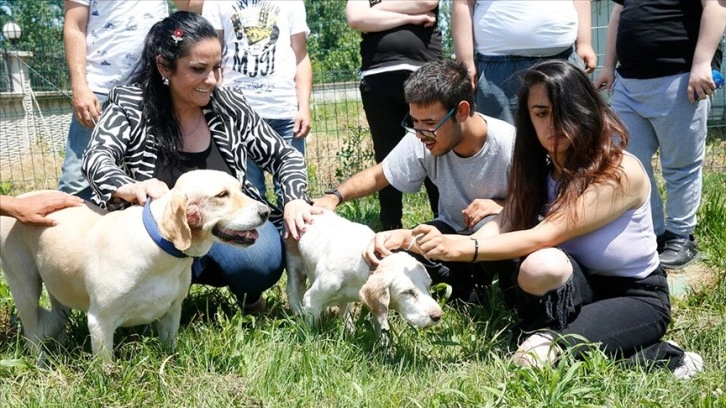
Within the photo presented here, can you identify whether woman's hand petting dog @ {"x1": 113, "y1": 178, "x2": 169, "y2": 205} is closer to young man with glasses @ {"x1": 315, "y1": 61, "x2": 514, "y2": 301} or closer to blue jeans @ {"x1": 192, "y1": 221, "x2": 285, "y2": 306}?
blue jeans @ {"x1": 192, "y1": 221, "x2": 285, "y2": 306}

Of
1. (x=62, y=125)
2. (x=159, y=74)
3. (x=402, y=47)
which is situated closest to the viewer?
(x=159, y=74)

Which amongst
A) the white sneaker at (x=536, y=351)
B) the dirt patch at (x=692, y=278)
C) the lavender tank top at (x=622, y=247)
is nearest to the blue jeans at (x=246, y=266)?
the white sneaker at (x=536, y=351)

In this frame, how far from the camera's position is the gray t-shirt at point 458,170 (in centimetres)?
397

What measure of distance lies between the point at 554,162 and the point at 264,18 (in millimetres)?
2043

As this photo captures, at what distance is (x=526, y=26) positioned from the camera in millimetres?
4582

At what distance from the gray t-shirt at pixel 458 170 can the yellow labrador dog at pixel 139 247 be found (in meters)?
1.10

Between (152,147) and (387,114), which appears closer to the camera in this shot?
(152,147)

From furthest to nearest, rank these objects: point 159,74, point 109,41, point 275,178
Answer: point 109,41 → point 275,178 → point 159,74

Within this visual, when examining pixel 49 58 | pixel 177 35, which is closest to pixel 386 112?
pixel 177 35

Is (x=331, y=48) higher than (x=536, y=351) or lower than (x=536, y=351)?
higher

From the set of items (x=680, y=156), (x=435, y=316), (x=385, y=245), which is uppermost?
(x=680, y=156)

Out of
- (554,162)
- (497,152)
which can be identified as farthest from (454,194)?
(554,162)

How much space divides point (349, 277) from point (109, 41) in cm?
195

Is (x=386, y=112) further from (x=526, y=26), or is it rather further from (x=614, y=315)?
(x=614, y=315)
